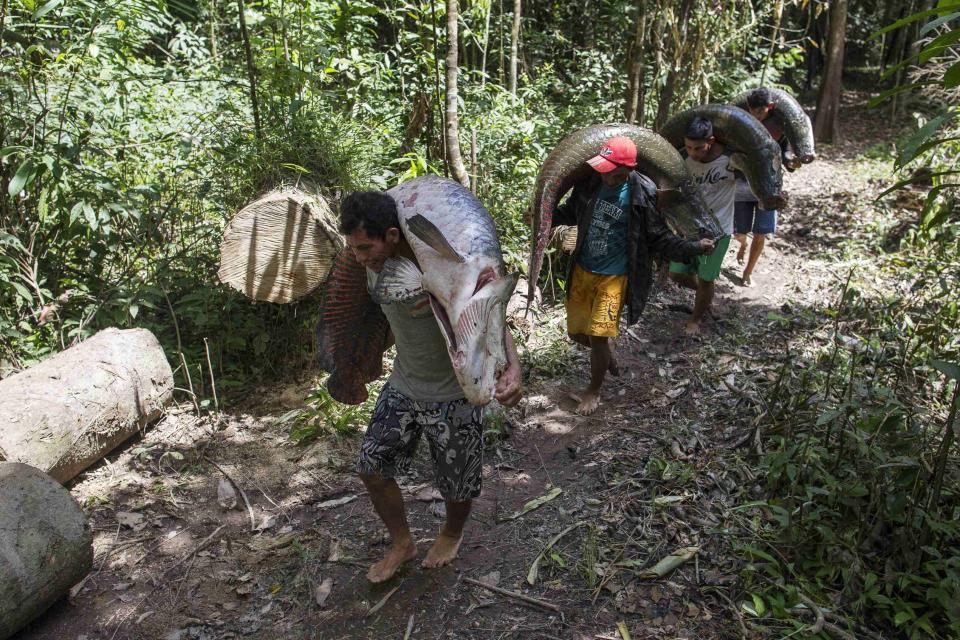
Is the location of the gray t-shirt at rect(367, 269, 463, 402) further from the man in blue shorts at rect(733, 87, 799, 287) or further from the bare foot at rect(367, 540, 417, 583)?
the man in blue shorts at rect(733, 87, 799, 287)

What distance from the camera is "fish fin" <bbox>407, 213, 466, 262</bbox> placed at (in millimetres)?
2121

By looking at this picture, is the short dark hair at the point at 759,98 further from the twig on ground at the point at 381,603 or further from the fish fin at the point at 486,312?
the twig on ground at the point at 381,603

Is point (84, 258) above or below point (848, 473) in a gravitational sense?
above

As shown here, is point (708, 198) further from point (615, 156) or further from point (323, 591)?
point (323, 591)

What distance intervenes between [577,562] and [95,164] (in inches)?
175

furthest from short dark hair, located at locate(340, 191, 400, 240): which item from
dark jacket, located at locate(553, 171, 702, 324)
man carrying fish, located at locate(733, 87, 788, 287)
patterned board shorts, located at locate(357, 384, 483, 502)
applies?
man carrying fish, located at locate(733, 87, 788, 287)

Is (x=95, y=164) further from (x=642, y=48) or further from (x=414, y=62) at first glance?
(x=642, y=48)

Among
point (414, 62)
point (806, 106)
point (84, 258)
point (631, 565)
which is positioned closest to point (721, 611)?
point (631, 565)

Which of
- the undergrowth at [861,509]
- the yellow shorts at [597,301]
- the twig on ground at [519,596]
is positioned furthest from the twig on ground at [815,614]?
the yellow shorts at [597,301]

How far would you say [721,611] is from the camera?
264 cm

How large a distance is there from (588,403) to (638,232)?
1.15 metres

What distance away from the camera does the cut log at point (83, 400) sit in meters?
3.50

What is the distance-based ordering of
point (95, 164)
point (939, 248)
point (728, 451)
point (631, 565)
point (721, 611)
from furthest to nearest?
point (939, 248), point (95, 164), point (728, 451), point (631, 565), point (721, 611)

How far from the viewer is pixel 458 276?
82.6 inches
